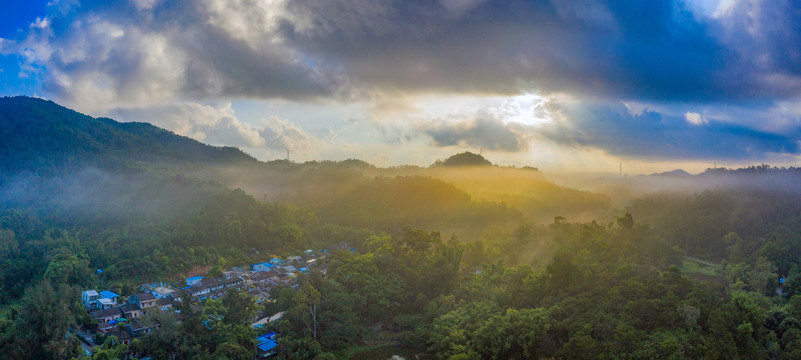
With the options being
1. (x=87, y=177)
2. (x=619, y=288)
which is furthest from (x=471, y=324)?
(x=87, y=177)

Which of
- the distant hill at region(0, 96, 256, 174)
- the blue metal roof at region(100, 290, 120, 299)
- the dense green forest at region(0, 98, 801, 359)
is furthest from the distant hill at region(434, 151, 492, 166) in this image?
the blue metal roof at region(100, 290, 120, 299)

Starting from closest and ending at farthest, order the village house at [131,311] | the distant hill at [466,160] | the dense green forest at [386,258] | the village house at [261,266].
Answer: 1. the dense green forest at [386,258]
2. the village house at [131,311]
3. the village house at [261,266]
4. the distant hill at [466,160]

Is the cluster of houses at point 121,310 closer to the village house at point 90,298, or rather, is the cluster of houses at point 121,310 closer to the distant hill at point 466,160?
the village house at point 90,298

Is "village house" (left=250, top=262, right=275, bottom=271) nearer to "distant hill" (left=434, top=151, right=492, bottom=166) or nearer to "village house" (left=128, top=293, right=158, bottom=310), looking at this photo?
"village house" (left=128, top=293, right=158, bottom=310)

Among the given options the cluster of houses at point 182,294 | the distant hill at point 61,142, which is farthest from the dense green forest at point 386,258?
the cluster of houses at point 182,294

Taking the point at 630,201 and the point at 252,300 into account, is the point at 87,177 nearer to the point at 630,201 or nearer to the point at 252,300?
the point at 252,300
